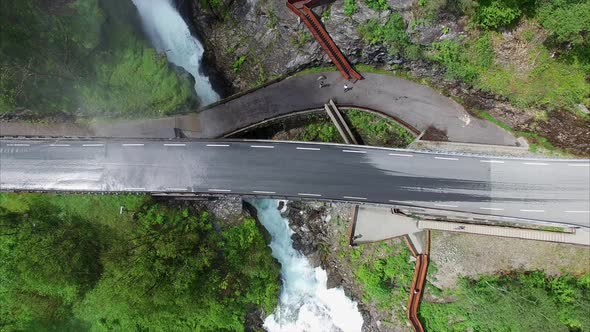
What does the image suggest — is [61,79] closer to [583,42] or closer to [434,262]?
[434,262]

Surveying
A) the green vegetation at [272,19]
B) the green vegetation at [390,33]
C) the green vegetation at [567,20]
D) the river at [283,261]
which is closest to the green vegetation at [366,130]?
the green vegetation at [390,33]

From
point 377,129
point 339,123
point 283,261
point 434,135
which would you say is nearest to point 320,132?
point 339,123

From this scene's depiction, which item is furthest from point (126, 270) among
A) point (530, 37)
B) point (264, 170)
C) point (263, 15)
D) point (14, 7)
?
point (530, 37)

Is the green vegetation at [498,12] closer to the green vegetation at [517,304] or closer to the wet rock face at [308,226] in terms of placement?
the green vegetation at [517,304]

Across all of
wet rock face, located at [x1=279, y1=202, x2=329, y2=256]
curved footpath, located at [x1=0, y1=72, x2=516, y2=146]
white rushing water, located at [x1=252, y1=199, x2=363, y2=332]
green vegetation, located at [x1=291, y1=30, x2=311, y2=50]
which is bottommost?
white rushing water, located at [x1=252, y1=199, x2=363, y2=332]

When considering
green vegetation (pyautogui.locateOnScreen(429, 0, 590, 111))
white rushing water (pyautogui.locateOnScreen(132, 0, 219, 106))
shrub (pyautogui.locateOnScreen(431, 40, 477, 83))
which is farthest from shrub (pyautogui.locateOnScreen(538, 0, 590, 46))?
white rushing water (pyautogui.locateOnScreen(132, 0, 219, 106))

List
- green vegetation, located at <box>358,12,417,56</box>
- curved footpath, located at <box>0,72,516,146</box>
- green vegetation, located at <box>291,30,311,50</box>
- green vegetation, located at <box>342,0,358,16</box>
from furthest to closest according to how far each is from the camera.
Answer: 1. green vegetation, located at <box>291,30,311,50</box>
2. curved footpath, located at <box>0,72,516,146</box>
3. green vegetation, located at <box>342,0,358,16</box>
4. green vegetation, located at <box>358,12,417,56</box>

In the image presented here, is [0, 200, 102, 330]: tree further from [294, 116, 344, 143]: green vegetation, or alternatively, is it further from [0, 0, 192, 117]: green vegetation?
[294, 116, 344, 143]: green vegetation
